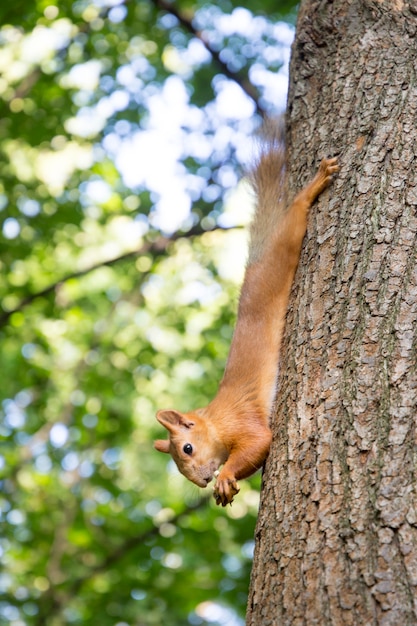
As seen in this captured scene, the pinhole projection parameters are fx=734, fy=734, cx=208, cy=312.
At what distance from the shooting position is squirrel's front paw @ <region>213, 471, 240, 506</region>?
2.88m

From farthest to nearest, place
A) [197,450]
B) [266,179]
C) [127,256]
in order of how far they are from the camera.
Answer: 1. [127,256]
2. [266,179]
3. [197,450]

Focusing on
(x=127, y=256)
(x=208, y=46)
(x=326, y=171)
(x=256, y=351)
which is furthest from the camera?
(x=127, y=256)

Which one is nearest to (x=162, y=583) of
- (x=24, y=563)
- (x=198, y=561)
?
(x=198, y=561)

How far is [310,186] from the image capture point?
262 cm

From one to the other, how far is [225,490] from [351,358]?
1.05 metres

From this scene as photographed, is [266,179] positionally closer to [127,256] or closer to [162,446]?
[162,446]

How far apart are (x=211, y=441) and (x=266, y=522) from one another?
137cm

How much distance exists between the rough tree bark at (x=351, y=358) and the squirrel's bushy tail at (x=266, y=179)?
20.2 inches

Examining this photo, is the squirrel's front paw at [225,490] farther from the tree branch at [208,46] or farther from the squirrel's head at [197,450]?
the tree branch at [208,46]

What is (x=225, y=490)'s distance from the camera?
2.88 meters

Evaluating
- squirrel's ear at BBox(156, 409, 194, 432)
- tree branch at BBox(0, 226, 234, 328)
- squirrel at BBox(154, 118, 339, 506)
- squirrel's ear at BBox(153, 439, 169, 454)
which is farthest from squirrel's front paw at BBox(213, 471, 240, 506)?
tree branch at BBox(0, 226, 234, 328)

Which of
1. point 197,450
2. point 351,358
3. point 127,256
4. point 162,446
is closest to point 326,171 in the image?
point 351,358

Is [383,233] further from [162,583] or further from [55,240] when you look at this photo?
[55,240]

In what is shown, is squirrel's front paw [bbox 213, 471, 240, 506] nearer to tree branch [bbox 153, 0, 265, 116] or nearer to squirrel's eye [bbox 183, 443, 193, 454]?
squirrel's eye [bbox 183, 443, 193, 454]
